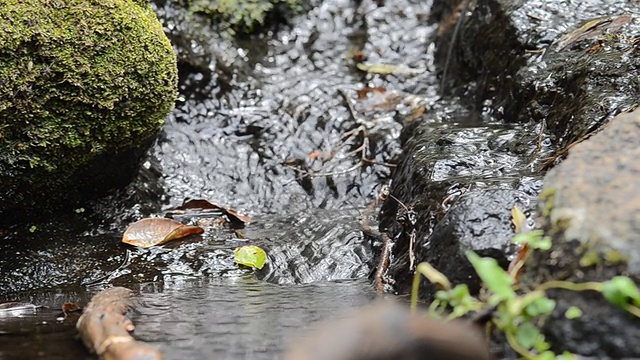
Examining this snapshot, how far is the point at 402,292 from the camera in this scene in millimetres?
2902

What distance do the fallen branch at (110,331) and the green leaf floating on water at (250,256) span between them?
3.28 ft

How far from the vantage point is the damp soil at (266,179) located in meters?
2.50

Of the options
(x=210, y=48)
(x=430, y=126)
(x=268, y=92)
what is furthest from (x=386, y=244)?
(x=210, y=48)

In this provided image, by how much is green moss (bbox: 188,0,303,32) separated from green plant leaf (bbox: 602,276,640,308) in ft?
15.9

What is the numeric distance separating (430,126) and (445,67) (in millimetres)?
1559

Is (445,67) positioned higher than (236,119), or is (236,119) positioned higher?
(445,67)

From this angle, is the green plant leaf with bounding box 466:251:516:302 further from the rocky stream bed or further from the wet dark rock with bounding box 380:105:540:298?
the wet dark rock with bounding box 380:105:540:298

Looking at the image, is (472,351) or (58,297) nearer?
(472,351)

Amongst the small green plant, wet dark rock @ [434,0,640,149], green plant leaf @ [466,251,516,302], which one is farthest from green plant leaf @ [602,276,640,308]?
wet dark rock @ [434,0,640,149]

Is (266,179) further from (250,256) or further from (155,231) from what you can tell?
(250,256)

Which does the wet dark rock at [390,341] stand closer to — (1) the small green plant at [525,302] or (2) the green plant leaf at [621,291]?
(1) the small green plant at [525,302]

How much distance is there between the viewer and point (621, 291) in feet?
5.22

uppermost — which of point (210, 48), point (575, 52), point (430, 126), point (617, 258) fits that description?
point (210, 48)

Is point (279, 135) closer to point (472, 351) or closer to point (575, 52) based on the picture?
point (575, 52)
